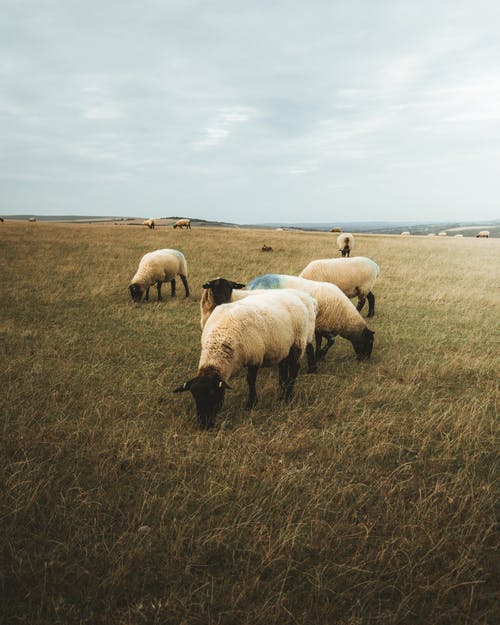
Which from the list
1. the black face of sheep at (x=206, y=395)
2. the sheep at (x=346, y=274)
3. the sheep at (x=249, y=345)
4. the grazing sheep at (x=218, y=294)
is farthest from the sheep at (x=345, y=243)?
the black face of sheep at (x=206, y=395)

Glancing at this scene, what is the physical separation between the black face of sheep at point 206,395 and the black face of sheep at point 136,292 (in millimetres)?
8503

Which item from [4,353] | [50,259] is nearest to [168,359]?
[4,353]

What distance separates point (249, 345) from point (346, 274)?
648cm

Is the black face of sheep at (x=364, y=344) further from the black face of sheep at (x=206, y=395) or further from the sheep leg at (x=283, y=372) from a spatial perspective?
the black face of sheep at (x=206, y=395)

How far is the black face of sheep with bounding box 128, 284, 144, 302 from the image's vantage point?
12422mm

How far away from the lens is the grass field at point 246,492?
2.48 m

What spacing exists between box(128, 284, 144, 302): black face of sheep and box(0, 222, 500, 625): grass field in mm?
4440

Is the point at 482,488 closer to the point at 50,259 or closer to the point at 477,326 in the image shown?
the point at 477,326

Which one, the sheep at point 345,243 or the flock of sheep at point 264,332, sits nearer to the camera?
the flock of sheep at point 264,332

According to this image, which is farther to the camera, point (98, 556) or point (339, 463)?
point (339, 463)

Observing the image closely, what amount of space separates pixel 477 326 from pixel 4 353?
12061 mm

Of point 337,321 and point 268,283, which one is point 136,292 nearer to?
point 268,283

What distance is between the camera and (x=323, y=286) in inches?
308

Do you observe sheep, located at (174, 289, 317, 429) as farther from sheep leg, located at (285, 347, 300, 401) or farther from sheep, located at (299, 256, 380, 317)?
sheep, located at (299, 256, 380, 317)
